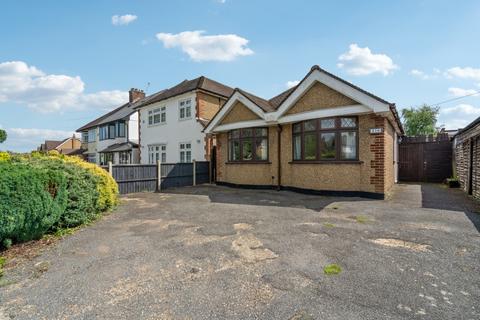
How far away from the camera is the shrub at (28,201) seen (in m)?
4.33

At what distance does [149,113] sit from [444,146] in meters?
21.6

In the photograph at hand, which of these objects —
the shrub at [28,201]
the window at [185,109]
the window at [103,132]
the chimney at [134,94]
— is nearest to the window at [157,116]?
the window at [185,109]

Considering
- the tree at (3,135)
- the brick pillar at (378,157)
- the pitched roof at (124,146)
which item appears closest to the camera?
the brick pillar at (378,157)

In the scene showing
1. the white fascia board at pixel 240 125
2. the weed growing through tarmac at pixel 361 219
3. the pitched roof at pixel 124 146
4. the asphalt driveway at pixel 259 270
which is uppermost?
the white fascia board at pixel 240 125

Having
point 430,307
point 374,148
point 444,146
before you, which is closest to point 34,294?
point 430,307

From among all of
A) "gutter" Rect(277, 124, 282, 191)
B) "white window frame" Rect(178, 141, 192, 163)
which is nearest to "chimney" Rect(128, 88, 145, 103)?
"white window frame" Rect(178, 141, 192, 163)

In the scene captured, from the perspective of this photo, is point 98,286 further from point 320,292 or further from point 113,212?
point 113,212

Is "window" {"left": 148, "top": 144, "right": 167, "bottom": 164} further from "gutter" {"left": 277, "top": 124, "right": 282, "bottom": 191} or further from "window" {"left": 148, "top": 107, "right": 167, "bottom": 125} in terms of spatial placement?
"gutter" {"left": 277, "top": 124, "right": 282, "bottom": 191}

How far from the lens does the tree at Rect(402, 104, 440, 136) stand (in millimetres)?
33491

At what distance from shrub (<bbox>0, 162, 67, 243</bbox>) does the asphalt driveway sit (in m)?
0.61

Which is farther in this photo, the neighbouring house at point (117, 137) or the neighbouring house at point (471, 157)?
the neighbouring house at point (117, 137)

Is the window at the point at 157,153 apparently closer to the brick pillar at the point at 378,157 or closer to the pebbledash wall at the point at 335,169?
the pebbledash wall at the point at 335,169

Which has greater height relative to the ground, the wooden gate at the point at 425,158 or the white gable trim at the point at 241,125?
the white gable trim at the point at 241,125

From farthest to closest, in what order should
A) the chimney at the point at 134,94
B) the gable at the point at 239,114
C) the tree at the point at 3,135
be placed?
the chimney at the point at 134,94
the tree at the point at 3,135
the gable at the point at 239,114
